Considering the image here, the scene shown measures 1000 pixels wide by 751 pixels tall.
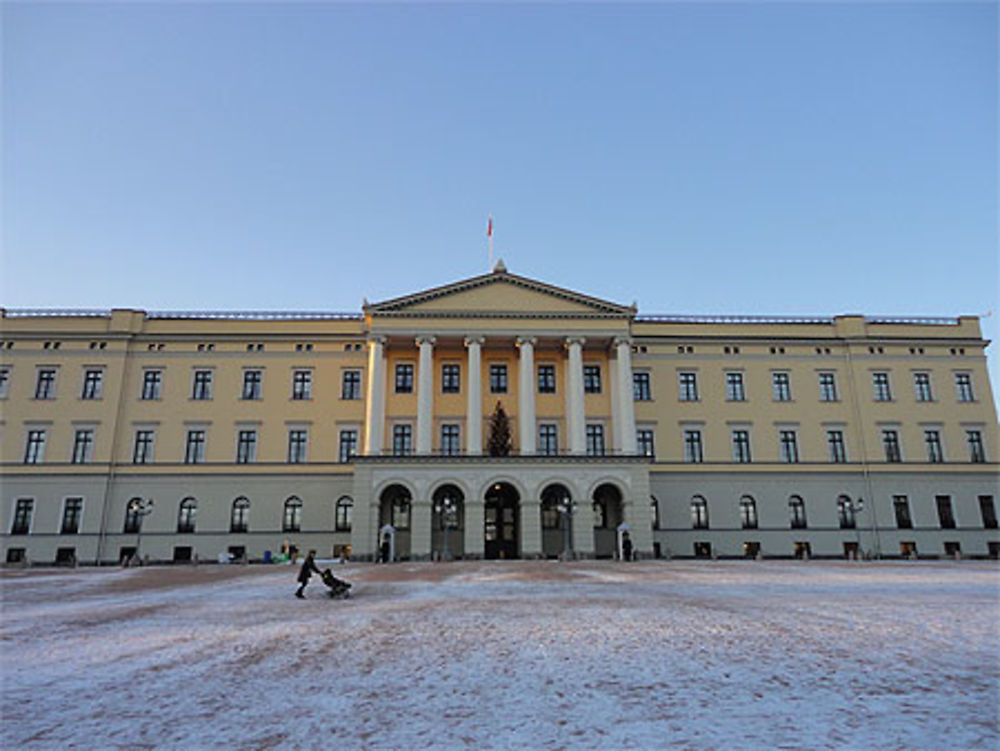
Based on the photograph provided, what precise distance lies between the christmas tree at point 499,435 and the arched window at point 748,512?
51.0 feet

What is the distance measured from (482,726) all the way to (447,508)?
3309cm

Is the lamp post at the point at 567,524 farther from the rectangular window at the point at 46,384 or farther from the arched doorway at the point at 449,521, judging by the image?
the rectangular window at the point at 46,384

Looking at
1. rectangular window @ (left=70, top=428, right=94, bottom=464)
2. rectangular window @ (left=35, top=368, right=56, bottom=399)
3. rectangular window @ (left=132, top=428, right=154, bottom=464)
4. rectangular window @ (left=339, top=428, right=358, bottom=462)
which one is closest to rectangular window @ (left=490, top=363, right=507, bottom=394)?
rectangular window @ (left=339, top=428, right=358, bottom=462)

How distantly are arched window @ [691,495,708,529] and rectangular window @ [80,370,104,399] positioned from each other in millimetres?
38441

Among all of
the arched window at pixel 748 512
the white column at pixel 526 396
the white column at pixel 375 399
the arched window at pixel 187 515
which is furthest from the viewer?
the arched window at pixel 748 512

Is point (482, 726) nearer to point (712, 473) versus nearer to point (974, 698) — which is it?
point (974, 698)

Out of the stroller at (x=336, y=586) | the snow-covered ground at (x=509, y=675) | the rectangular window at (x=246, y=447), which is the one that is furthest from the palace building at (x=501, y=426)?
the snow-covered ground at (x=509, y=675)

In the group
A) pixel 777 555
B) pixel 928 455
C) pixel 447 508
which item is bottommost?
pixel 777 555

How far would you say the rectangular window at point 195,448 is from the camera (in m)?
40.5

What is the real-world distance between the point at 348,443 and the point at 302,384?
16.7ft

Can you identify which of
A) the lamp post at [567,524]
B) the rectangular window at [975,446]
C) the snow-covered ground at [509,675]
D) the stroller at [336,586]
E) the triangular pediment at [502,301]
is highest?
the triangular pediment at [502,301]

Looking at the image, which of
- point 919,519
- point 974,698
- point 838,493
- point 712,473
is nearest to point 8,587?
point 974,698

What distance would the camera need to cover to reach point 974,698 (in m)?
6.07

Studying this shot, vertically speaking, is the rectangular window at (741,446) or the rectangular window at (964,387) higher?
the rectangular window at (964,387)
